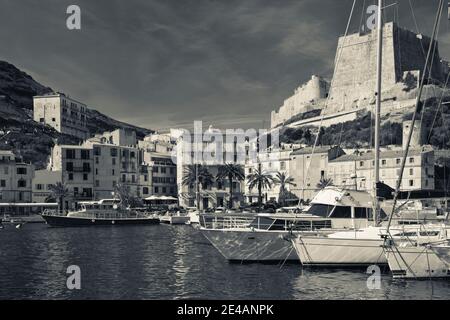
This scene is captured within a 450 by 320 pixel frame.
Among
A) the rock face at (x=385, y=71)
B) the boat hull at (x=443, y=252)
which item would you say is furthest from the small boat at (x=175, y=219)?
the rock face at (x=385, y=71)

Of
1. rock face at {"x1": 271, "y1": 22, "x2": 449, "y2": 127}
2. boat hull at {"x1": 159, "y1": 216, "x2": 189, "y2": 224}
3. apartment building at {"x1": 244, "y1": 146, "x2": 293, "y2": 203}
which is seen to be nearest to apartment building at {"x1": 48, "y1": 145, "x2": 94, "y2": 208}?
boat hull at {"x1": 159, "y1": 216, "x2": 189, "y2": 224}

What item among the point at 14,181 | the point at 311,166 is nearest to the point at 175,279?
the point at 311,166

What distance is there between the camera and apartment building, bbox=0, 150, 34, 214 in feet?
315

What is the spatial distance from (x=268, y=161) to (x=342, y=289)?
7879 cm

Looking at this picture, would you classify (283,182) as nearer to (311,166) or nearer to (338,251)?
(311,166)

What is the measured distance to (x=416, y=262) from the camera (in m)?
26.4

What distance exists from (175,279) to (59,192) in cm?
7197

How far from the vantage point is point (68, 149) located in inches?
4040

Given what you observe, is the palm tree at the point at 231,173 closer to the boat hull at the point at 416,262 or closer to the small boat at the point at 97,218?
the small boat at the point at 97,218

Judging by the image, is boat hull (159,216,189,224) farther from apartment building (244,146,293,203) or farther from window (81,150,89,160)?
window (81,150,89,160)

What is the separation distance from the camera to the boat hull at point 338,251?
2931 cm

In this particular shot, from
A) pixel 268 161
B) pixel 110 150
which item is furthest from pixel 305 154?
pixel 110 150

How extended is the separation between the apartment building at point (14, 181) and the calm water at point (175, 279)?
57.8 metres
